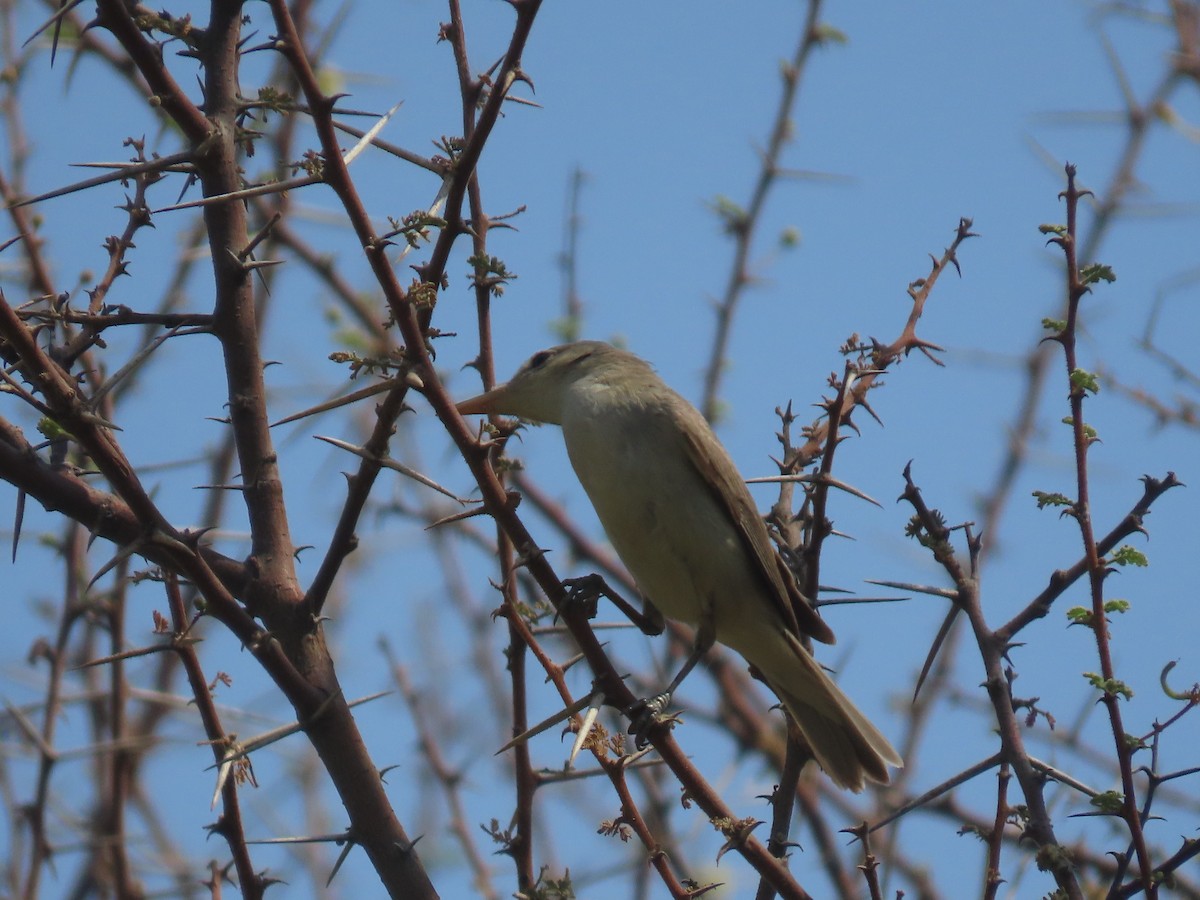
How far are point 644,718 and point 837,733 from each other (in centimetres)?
112

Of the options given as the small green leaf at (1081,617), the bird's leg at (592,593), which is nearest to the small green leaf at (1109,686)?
the small green leaf at (1081,617)

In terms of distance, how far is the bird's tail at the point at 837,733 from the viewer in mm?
4891

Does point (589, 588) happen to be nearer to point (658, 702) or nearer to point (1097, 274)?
point (658, 702)

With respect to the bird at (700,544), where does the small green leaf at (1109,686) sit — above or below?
below

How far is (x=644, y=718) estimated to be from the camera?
4.16 m

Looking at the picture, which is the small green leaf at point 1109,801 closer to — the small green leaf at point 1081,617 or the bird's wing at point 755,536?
the small green leaf at point 1081,617

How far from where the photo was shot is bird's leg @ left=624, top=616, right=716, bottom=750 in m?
4.11

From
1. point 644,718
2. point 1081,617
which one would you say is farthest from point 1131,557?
point 644,718

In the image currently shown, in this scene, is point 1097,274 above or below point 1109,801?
above

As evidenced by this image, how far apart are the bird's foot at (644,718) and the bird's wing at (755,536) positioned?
946 mm

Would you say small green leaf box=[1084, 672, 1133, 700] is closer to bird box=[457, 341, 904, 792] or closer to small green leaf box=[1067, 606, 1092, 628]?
small green leaf box=[1067, 606, 1092, 628]

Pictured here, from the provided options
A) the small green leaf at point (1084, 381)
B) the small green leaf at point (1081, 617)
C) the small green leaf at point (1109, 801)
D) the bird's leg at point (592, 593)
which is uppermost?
the bird's leg at point (592, 593)

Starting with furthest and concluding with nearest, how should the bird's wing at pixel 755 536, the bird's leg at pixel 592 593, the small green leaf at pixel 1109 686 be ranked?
the bird's wing at pixel 755 536 < the bird's leg at pixel 592 593 < the small green leaf at pixel 1109 686

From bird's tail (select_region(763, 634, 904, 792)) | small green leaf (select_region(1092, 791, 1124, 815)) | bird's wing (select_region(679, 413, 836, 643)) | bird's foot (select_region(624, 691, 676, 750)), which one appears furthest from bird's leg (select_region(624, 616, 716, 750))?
small green leaf (select_region(1092, 791, 1124, 815))
